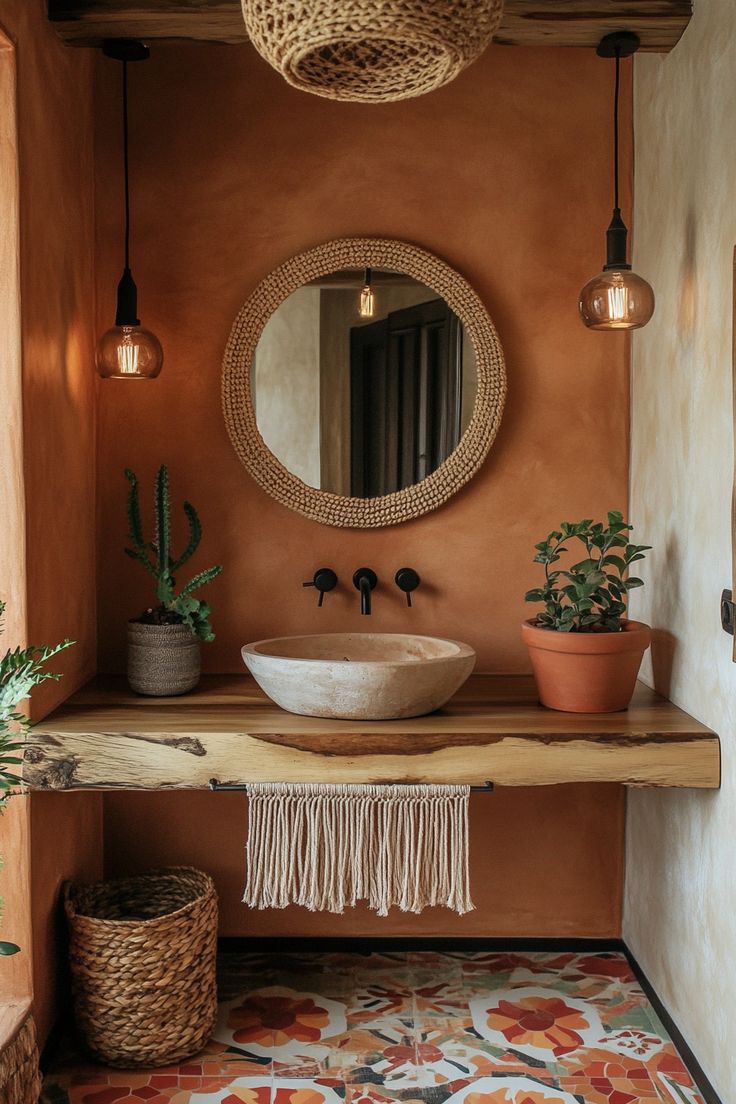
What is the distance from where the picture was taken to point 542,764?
2246mm

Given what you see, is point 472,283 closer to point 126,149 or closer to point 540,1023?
point 126,149

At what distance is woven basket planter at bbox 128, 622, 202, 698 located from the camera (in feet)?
8.39

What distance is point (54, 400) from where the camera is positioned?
244 centimetres

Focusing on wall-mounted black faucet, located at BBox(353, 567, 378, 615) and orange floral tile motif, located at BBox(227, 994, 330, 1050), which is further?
wall-mounted black faucet, located at BBox(353, 567, 378, 615)

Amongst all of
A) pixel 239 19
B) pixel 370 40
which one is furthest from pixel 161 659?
pixel 370 40

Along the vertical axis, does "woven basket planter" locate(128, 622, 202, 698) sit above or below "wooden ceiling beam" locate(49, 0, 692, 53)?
below

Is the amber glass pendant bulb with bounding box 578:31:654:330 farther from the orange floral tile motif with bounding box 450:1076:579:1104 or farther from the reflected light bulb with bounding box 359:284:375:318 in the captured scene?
the orange floral tile motif with bounding box 450:1076:579:1104

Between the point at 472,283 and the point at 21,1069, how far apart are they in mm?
2173

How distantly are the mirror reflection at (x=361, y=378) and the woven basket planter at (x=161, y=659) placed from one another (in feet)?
1.89

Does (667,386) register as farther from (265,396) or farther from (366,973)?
(366,973)

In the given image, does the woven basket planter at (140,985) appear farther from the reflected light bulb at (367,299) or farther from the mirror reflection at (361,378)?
the reflected light bulb at (367,299)

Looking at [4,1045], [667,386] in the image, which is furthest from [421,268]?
[4,1045]

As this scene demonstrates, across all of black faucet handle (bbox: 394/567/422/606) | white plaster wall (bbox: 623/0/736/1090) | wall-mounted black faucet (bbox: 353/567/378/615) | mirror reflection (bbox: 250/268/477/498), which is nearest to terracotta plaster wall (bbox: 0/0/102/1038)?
mirror reflection (bbox: 250/268/477/498)

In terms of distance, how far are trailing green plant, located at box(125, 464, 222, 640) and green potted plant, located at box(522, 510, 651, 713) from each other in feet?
2.65
